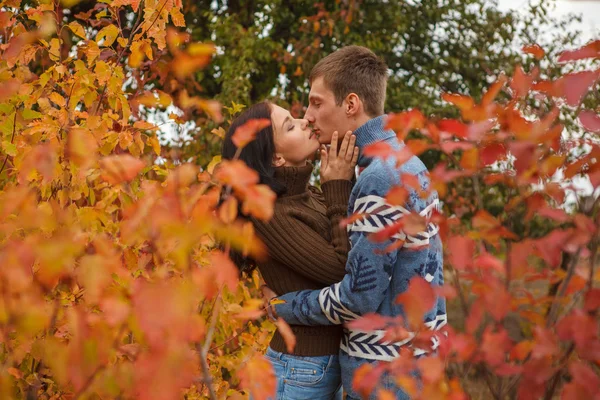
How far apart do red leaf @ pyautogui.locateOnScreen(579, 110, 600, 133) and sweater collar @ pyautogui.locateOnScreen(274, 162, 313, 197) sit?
1.21 metres

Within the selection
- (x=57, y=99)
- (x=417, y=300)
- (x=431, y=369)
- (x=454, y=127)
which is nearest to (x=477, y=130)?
(x=454, y=127)

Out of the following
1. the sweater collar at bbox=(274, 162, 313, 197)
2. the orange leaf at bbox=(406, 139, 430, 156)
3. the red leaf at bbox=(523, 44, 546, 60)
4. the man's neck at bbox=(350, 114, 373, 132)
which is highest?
the red leaf at bbox=(523, 44, 546, 60)

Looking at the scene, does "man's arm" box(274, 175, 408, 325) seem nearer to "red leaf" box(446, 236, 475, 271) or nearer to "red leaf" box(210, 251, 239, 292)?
"red leaf" box(446, 236, 475, 271)

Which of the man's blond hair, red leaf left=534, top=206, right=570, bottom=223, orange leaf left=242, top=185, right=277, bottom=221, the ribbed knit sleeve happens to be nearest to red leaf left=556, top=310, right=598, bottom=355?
red leaf left=534, top=206, right=570, bottom=223

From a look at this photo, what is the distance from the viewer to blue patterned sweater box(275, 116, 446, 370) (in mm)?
1882

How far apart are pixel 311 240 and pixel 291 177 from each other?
0.92 ft

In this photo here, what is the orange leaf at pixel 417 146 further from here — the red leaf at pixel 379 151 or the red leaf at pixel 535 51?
the red leaf at pixel 535 51

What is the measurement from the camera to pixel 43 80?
236 centimetres

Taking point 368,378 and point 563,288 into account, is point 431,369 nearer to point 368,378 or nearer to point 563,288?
point 368,378

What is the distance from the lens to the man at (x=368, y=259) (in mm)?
1884

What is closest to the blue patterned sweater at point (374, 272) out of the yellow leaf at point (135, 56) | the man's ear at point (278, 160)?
the man's ear at point (278, 160)

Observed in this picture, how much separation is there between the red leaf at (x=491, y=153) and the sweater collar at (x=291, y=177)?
1.05 m

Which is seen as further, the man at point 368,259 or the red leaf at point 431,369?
the man at point 368,259

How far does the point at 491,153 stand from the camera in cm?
130
